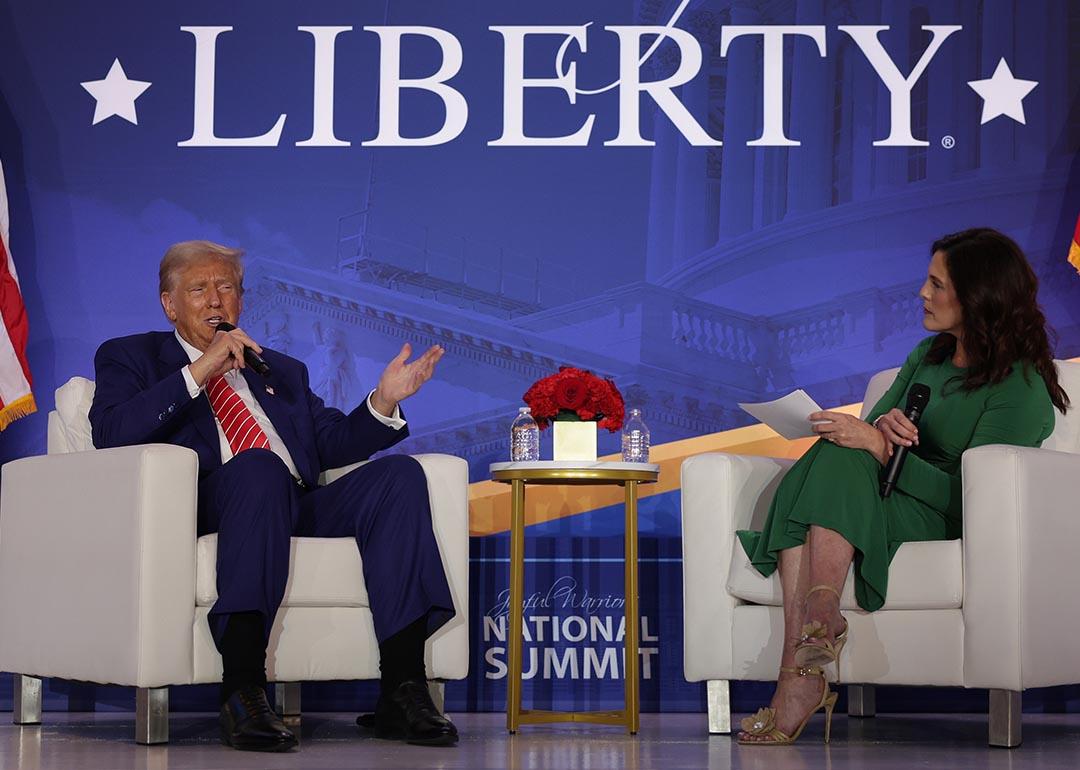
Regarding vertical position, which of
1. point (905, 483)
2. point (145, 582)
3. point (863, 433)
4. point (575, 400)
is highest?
point (575, 400)

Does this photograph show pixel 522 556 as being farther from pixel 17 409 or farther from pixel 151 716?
pixel 17 409

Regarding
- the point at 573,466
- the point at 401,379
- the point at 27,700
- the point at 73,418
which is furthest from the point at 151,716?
the point at 573,466

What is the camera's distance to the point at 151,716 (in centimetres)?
291

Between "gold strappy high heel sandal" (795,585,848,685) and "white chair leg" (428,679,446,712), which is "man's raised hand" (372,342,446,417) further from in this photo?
"gold strappy high heel sandal" (795,585,848,685)

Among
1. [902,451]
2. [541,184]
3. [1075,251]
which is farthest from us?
[541,184]

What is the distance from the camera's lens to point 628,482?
10.7 feet

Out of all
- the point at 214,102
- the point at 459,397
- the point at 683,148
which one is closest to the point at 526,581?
the point at 459,397

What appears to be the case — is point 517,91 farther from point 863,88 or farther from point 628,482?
point 628,482

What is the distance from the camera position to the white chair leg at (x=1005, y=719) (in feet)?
9.45

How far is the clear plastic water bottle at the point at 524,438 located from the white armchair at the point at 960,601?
55cm

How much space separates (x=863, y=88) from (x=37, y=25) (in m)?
2.64

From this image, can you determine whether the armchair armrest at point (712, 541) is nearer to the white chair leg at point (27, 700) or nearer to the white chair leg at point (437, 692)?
the white chair leg at point (437, 692)

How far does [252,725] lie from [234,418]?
88cm

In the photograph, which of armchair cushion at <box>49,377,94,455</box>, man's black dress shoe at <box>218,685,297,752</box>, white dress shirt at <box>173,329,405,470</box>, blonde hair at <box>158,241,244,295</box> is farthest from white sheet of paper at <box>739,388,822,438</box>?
armchair cushion at <box>49,377,94,455</box>
